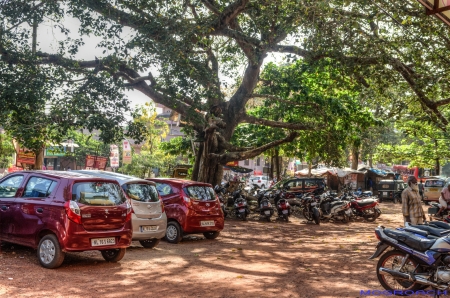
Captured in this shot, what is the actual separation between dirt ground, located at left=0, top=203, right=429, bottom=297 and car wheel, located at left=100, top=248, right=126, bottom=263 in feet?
0.56

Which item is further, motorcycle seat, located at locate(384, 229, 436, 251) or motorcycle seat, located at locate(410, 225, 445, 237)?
motorcycle seat, located at locate(410, 225, 445, 237)

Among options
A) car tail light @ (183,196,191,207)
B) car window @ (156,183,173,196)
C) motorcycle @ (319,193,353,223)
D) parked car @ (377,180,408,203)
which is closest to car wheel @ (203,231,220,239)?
car tail light @ (183,196,191,207)

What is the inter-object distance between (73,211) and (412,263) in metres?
5.26

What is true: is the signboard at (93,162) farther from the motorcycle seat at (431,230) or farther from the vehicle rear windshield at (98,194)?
the motorcycle seat at (431,230)

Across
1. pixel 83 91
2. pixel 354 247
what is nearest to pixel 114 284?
pixel 354 247

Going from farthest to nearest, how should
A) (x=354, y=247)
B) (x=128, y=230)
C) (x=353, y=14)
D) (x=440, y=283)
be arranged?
(x=353, y=14)
(x=354, y=247)
(x=128, y=230)
(x=440, y=283)

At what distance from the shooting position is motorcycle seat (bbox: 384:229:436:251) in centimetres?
672

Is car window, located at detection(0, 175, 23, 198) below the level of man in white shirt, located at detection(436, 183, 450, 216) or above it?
above

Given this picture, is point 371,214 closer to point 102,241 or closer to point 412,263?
point 412,263

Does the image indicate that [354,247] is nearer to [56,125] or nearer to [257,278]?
[257,278]

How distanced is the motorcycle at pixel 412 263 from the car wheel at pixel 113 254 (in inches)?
180

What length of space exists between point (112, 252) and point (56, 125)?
6009 millimetres

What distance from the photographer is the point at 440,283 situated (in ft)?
21.6

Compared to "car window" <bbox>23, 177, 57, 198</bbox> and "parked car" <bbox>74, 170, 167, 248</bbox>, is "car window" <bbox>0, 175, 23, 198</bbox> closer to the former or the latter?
"car window" <bbox>23, 177, 57, 198</bbox>
